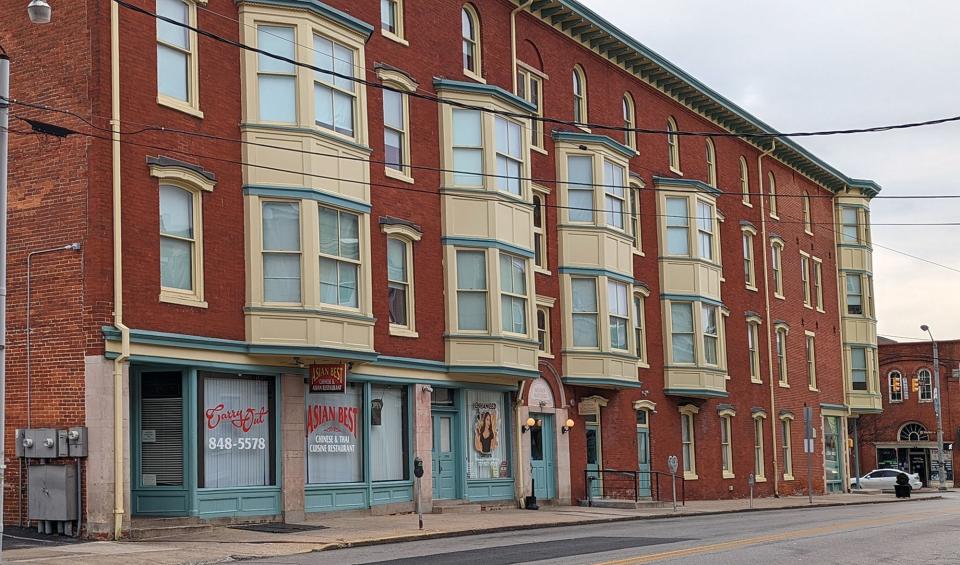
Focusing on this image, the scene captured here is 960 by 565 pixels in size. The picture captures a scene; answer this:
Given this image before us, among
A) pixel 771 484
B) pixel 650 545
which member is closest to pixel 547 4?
pixel 650 545

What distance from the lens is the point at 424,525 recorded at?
964 inches

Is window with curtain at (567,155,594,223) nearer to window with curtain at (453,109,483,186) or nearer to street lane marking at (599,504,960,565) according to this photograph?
window with curtain at (453,109,483,186)

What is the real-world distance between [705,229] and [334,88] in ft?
64.6

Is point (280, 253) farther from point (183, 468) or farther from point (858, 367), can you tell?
point (858, 367)

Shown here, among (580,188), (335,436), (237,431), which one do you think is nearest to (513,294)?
(580,188)

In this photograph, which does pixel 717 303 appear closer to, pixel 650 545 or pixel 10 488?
pixel 650 545

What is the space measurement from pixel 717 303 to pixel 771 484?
9.07 meters

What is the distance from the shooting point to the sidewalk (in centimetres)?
1786

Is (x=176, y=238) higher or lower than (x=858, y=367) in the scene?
higher

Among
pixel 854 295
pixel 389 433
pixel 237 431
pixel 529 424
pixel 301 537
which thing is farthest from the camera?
pixel 854 295

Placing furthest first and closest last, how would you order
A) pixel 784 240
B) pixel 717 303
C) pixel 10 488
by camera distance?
pixel 784 240 → pixel 717 303 → pixel 10 488

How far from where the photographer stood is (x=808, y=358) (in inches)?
2106

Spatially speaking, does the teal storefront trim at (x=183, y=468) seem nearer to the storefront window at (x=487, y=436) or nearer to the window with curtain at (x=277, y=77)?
the window with curtain at (x=277, y=77)

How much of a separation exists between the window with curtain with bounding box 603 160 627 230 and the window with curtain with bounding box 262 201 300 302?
44.7ft
